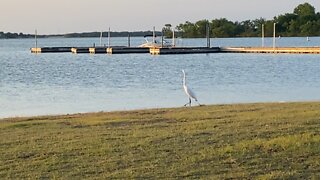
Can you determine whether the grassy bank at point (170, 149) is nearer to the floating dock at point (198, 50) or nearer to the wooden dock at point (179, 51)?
the floating dock at point (198, 50)

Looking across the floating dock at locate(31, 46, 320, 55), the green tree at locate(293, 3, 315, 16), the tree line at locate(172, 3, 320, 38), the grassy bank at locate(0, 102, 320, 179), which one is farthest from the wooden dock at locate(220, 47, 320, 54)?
the grassy bank at locate(0, 102, 320, 179)

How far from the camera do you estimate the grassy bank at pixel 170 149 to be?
906 cm

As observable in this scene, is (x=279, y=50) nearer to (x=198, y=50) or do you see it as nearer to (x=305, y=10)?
(x=198, y=50)

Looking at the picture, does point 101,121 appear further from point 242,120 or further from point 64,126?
point 242,120

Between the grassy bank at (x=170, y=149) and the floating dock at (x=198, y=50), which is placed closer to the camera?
the grassy bank at (x=170, y=149)

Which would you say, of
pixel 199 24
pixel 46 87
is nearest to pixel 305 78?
pixel 46 87

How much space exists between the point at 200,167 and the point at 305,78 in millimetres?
35223

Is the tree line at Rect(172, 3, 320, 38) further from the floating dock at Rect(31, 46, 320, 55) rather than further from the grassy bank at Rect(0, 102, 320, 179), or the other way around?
the grassy bank at Rect(0, 102, 320, 179)

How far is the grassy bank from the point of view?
9.06 metres

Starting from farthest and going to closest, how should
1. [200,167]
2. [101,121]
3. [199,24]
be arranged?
1. [199,24]
2. [101,121]
3. [200,167]

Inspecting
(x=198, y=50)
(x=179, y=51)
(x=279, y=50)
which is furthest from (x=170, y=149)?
(x=198, y=50)

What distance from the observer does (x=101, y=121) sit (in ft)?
48.9

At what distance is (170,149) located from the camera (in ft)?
34.1

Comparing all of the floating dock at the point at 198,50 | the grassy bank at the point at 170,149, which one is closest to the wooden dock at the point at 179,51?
the floating dock at the point at 198,50
